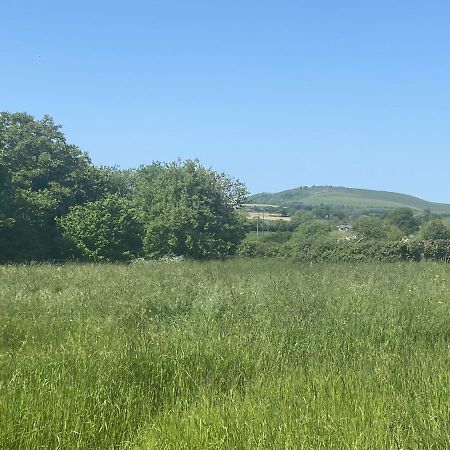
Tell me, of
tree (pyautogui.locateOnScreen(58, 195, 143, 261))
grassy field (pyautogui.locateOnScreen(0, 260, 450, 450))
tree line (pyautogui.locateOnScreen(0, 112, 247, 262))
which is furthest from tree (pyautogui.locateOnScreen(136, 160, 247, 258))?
grassy field (pyautogui.locateOnScreen(0, 260, 450, 450))

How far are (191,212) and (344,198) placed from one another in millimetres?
121934

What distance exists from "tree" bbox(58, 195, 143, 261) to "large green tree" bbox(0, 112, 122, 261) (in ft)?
4.62

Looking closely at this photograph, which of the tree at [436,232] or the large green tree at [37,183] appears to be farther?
the tree at [436,232]

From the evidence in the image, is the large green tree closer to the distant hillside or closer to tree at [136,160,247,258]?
tree at [136,160,247,258]

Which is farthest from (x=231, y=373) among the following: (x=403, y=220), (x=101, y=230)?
(x=403, y=220)

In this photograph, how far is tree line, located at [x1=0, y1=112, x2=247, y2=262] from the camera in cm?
3550

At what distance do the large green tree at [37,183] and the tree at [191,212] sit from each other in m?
5.36

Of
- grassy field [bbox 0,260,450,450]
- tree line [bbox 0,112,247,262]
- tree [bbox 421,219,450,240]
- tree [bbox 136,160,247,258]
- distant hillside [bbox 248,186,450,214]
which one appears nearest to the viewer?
grassy field [bbox 0,260,450,450]

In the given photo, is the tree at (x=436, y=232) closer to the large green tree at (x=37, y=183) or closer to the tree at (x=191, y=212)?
the tree at (x=191, y=212)

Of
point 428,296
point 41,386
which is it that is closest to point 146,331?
point 41,386

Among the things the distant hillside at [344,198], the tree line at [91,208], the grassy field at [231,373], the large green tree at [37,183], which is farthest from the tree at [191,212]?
the distant hillside at [344,198]

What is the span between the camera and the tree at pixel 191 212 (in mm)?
41875

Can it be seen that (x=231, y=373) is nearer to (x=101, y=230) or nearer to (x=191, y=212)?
(x=101, y=230)

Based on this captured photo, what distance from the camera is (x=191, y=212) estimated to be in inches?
1676
